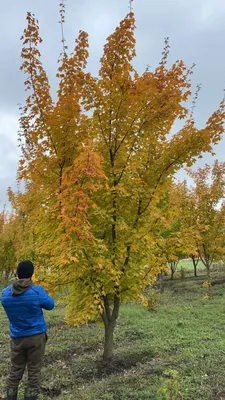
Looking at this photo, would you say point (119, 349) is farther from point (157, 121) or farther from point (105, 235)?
point (157, 121)

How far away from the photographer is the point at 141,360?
509 centimetres

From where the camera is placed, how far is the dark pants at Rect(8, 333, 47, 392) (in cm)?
323

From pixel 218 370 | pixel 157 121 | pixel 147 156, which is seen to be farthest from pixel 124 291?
pixel 157 121

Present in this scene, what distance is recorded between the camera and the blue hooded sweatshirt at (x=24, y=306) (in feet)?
10.6

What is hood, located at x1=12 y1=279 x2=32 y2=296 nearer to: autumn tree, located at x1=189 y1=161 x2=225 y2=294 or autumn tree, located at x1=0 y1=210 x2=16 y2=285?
autumn tree, located at x1=189 y1=161 x2=225 y2=294

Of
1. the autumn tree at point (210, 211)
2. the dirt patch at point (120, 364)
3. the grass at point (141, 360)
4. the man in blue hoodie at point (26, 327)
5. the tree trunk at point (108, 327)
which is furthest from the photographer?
the autumn tree at point (210, 211)

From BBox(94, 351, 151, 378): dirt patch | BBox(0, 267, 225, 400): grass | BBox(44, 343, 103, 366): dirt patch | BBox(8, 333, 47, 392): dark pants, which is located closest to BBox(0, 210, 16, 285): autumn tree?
BBox(0, 267, 225, 400): grass

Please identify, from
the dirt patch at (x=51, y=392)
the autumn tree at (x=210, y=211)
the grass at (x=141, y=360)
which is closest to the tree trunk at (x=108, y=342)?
the grass at (x=141, y=360)

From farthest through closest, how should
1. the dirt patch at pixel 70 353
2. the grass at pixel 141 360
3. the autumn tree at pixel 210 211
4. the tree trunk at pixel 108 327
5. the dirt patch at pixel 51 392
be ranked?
the autumn tree at pixel 210 211, the dirt patch at pixel 70 353, the tree trunk at pixel 108 327, the dirt patch at pixel 51 392, the grass at pixel 141 360

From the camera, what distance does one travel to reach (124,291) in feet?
15.4

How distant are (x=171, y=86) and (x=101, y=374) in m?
4.53

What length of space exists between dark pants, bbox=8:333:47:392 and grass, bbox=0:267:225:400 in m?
0.71

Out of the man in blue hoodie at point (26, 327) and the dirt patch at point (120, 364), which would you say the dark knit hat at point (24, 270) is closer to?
the man in blue hoodie at point (26, 327)

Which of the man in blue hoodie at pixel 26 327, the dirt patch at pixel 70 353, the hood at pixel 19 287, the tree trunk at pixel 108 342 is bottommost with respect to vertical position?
the dirt patch at pixel 70 353
